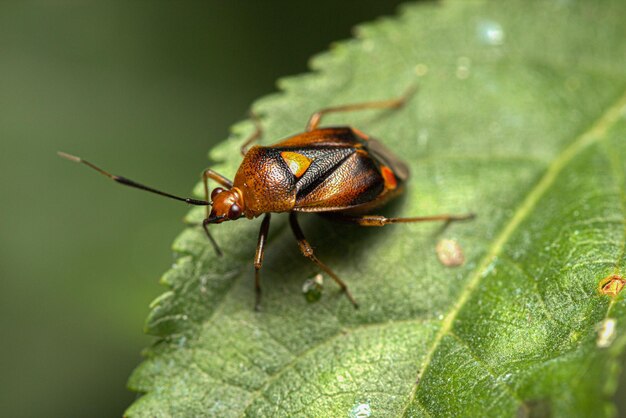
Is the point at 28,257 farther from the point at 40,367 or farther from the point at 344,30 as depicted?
the point at 344,30

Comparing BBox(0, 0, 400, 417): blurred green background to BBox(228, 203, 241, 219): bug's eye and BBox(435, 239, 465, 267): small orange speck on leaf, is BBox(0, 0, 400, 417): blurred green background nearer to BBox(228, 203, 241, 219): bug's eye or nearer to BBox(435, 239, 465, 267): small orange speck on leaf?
BBox(228, 203, 241, 219): bug's eye

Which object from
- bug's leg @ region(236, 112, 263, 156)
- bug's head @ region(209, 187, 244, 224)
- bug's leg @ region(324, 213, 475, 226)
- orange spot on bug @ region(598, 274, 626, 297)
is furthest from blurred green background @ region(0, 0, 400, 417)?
orange spot on bug @ region(598, 274, 626, 297)

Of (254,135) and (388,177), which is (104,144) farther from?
(388,177)

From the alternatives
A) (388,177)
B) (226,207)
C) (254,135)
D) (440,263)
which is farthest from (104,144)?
(440,263)

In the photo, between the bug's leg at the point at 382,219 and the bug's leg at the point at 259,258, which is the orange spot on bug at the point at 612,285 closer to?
the bug's leg at the point at 382,219

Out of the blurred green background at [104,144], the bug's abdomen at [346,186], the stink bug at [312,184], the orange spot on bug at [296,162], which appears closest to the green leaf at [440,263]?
the stink bug at [312,184]
